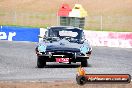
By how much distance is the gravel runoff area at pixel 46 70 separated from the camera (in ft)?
48.3

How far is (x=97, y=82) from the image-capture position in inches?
536

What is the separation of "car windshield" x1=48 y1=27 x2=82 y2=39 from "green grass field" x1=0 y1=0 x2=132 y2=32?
36.0 meters

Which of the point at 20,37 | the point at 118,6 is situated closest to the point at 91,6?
the point at 118,6

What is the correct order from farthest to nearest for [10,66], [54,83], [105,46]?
[105,46]
[10,66]
[54,83]

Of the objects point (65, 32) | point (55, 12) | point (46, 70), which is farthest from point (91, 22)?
point (46, 70)

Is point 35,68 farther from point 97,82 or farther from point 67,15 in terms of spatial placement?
point 67,15

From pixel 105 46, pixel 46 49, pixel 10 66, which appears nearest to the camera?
pixel 46 49

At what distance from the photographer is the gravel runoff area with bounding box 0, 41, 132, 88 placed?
14.7m

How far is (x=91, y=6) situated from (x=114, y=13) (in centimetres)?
867

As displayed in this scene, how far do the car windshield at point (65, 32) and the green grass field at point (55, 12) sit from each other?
36002 mm

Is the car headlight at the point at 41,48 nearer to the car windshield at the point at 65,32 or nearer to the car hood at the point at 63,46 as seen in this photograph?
the car hood at the point at 63,46

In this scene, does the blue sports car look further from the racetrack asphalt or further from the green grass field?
the green grass field

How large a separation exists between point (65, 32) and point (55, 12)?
208 feet

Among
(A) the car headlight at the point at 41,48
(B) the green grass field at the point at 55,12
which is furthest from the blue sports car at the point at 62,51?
(B) the green grass field at the point at 55,12
